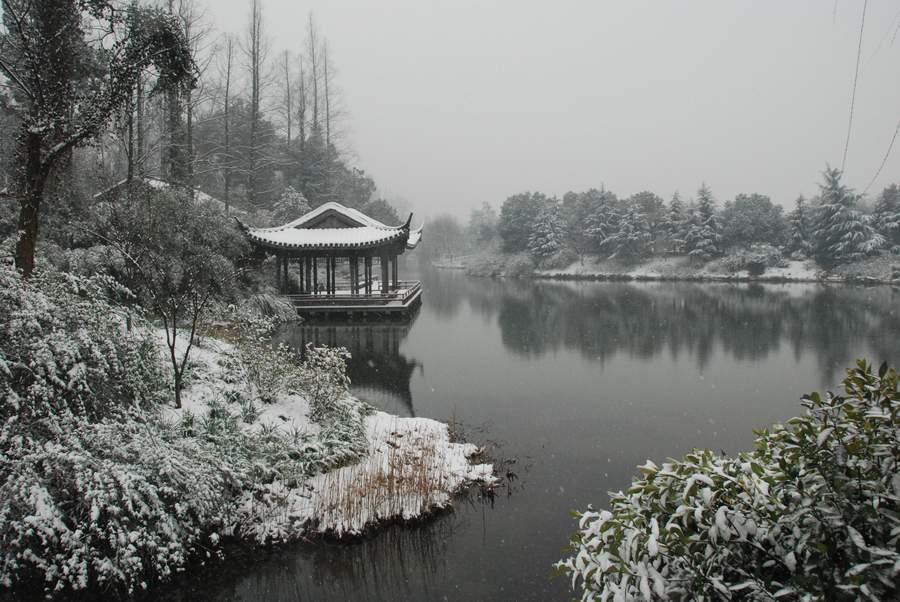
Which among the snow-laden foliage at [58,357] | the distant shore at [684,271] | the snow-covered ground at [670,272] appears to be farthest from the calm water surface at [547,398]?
the snow-covered ground at [670,272]

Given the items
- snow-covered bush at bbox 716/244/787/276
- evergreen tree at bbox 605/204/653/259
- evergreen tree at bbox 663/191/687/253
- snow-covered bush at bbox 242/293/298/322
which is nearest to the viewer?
snow-covered bush at bbox 242/293/298/322

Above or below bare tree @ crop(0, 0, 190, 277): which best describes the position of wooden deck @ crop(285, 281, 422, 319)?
below

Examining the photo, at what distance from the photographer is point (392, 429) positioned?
6.36 meters

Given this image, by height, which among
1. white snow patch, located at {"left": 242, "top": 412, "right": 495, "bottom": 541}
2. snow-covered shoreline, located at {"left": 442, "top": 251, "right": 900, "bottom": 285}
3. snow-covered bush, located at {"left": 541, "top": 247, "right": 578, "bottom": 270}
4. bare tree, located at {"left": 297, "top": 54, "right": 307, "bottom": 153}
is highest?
bare tree, located at {"left": 297, "top": 54, "right": 307, "bottom": 153}

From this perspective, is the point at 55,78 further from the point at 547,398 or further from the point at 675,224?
the point at 675,224

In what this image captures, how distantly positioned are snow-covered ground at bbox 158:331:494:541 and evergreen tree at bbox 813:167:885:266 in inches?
1285

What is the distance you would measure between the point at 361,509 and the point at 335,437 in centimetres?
111

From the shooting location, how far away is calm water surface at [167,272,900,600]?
3.86m

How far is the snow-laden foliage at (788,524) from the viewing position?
1.48 metres

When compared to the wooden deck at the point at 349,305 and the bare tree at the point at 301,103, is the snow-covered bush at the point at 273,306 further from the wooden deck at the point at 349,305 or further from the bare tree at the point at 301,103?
the bare tree at the point at 301,103

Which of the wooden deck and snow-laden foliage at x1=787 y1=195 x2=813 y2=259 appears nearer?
the wooden deck

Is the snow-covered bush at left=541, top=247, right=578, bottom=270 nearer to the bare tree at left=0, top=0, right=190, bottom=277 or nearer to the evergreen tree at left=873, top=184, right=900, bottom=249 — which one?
the evergreen tree at left=873, top=184, right=900, bottom=249

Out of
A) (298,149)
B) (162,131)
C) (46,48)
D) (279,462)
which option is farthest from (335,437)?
(298,149)

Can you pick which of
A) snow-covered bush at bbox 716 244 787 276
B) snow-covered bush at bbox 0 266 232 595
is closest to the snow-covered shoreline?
snow-covered bush at bbox 716 244 787 276
